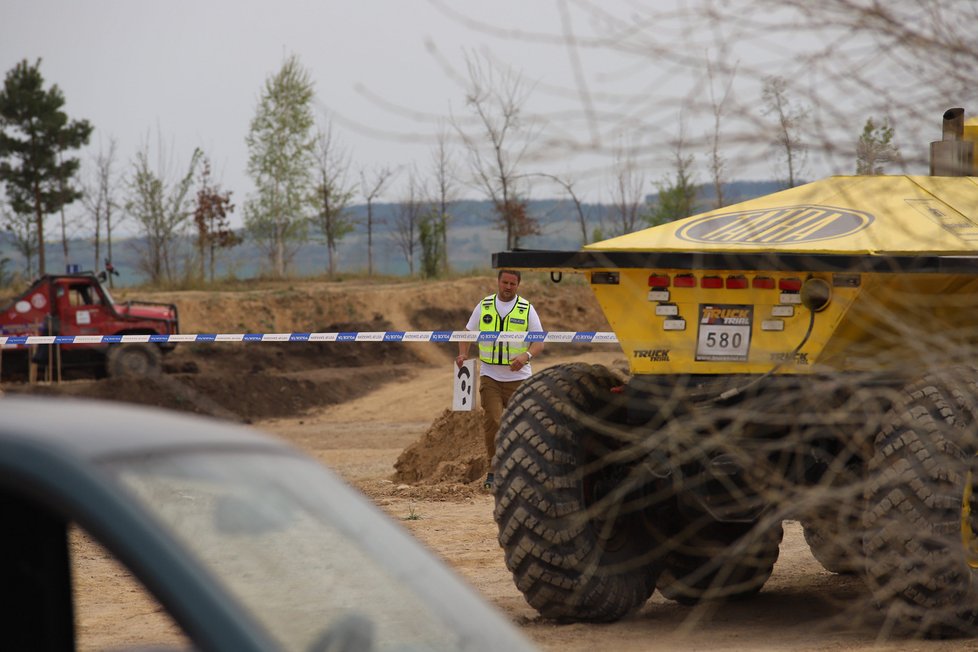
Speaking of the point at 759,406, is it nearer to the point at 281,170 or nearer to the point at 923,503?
the point at 923,503

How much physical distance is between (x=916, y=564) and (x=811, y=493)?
1.95 m

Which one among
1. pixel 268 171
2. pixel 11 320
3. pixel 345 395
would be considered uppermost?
pixel 268 171

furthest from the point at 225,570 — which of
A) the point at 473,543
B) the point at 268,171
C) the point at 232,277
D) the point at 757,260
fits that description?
the point at 268,171

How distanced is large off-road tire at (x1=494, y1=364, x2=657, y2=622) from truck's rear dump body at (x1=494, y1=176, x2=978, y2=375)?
1.44 ft

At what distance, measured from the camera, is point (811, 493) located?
13.6 feet

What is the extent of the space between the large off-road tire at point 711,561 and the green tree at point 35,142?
39.8 meters

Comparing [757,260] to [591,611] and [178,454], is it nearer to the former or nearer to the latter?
[591,611]

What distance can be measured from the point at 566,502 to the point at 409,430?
13880 mm

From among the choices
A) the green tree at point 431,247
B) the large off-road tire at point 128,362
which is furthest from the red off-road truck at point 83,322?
the green tree at point 431,247

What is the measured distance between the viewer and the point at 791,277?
626 centimetres

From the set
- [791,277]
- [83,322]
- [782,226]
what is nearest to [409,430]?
[83,322]

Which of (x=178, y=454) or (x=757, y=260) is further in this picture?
(x=757, y=260)

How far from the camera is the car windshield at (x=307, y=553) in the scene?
2.50 m

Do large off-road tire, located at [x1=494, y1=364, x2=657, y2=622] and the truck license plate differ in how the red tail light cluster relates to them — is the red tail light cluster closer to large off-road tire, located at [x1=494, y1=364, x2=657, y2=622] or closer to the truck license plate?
the truck license plate
